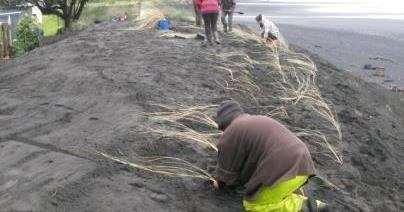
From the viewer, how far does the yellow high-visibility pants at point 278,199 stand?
531 cm

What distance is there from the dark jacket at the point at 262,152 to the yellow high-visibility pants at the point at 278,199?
0.21ft

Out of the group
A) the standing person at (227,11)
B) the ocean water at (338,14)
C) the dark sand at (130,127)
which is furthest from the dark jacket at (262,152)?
the ocean water at (338,14)

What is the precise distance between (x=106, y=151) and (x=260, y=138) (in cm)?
194

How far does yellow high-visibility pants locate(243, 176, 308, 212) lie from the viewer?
17.4 feet

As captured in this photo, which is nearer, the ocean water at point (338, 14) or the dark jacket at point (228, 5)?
the dark jacket at point (228, 5)

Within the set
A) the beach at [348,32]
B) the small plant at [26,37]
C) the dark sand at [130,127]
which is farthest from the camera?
the small plant at [26,37]

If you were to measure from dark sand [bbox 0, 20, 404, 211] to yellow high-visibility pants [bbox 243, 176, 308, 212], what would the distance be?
0.36 m

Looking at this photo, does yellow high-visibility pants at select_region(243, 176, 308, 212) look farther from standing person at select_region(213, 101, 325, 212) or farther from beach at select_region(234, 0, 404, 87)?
beach at select_region(234, 0, 404, 87)

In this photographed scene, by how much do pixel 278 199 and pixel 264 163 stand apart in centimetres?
39

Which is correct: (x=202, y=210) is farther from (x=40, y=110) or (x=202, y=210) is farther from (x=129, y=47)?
(x=129, y=47)

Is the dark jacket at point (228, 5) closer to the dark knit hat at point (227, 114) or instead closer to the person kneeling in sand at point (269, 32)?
the person kneeling in sand at point (269, 32)

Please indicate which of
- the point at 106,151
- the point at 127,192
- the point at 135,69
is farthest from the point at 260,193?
the point at 135,69

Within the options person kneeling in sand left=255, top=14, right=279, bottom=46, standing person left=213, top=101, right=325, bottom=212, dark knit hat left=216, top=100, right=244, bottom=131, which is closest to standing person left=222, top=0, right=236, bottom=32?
person kneeling in sand left=255, top=14, right=279, bottom=46

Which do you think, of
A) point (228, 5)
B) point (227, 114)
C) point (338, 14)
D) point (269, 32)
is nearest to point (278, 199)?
point (227, 114)
